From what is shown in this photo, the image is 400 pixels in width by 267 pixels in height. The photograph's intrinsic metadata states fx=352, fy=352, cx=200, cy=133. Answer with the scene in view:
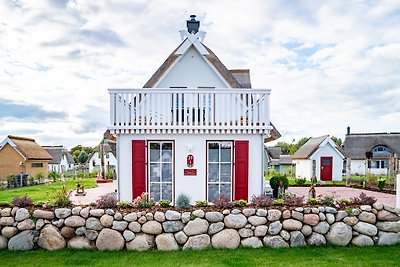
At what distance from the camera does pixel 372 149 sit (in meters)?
39.8

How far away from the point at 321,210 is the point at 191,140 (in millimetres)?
4532

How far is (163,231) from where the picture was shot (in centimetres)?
794

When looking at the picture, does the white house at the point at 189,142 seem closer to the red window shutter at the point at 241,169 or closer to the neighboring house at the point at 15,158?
the red window shutter at the point at 241,169

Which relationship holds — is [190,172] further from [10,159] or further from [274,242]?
[10,159]

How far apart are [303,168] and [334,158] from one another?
11.8 ft

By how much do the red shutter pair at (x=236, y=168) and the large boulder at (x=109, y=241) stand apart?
3134 mm

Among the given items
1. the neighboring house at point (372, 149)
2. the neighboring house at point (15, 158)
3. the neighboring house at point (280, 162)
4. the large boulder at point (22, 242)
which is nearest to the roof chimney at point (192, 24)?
the large boulder at point (22, 242)

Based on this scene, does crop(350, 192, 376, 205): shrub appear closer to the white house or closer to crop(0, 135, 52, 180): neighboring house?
the white house

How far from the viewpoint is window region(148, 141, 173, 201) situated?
11.2m

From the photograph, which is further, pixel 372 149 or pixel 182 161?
pixel 372 149

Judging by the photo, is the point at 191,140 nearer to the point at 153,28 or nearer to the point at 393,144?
the point at 153,28

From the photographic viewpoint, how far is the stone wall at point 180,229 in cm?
788

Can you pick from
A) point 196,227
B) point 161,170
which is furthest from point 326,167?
point 196,227

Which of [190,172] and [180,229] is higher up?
[190,172]
